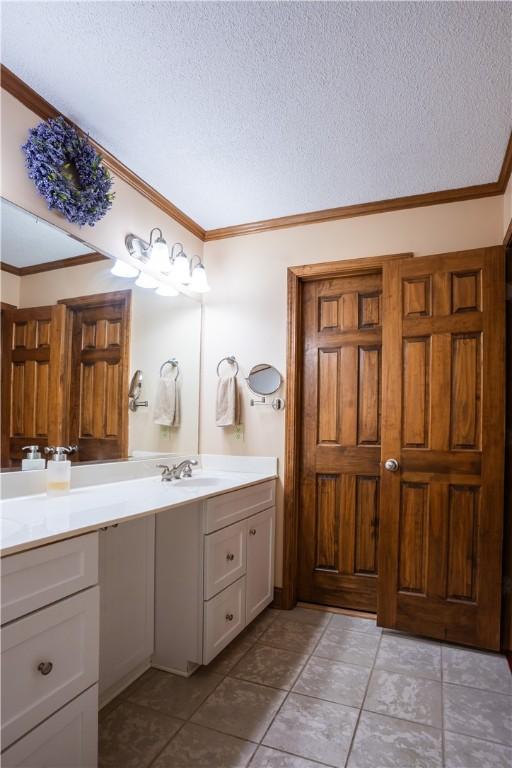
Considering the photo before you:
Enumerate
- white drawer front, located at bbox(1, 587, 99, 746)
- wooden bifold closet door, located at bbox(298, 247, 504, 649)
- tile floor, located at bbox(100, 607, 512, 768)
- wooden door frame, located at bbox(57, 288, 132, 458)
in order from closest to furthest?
white drawer front, located at bbox(1, 587, 99, 746) < tile floor, located at bbox(100, 607, 512, 768) < wooden door frame, located at bbox(57, 288, 132, 458) < wooden bifold closet door, located at bbox(298, 247, 504, 649)

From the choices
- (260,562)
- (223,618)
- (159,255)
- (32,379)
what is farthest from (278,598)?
(159,255)

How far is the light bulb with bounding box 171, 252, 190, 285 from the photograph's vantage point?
8.87 ft

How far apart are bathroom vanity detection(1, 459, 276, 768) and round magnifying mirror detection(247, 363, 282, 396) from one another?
1.47 feet

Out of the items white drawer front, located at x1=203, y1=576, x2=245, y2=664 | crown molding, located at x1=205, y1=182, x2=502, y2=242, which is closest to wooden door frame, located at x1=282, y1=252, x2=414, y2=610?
crown molding, located at x1=205, y1=182, x2=502, y2=242

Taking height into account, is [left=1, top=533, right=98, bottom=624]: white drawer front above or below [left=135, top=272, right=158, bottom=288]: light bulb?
below

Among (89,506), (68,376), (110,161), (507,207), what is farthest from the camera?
(507,207)

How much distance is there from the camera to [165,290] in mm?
2713

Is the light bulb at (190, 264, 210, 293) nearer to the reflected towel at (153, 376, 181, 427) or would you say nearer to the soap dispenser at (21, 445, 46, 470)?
the reflected towel at (153, 376, 181, 427)

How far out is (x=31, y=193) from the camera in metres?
1.77

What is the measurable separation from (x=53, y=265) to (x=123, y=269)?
1.52 ft

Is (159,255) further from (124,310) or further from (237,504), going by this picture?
(237,504)

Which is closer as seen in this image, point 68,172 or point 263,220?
point 68,172

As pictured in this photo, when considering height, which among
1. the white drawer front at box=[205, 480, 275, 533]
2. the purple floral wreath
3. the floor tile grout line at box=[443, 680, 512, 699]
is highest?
the purple floral wreath

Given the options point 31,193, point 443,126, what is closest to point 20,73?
point 31,193
